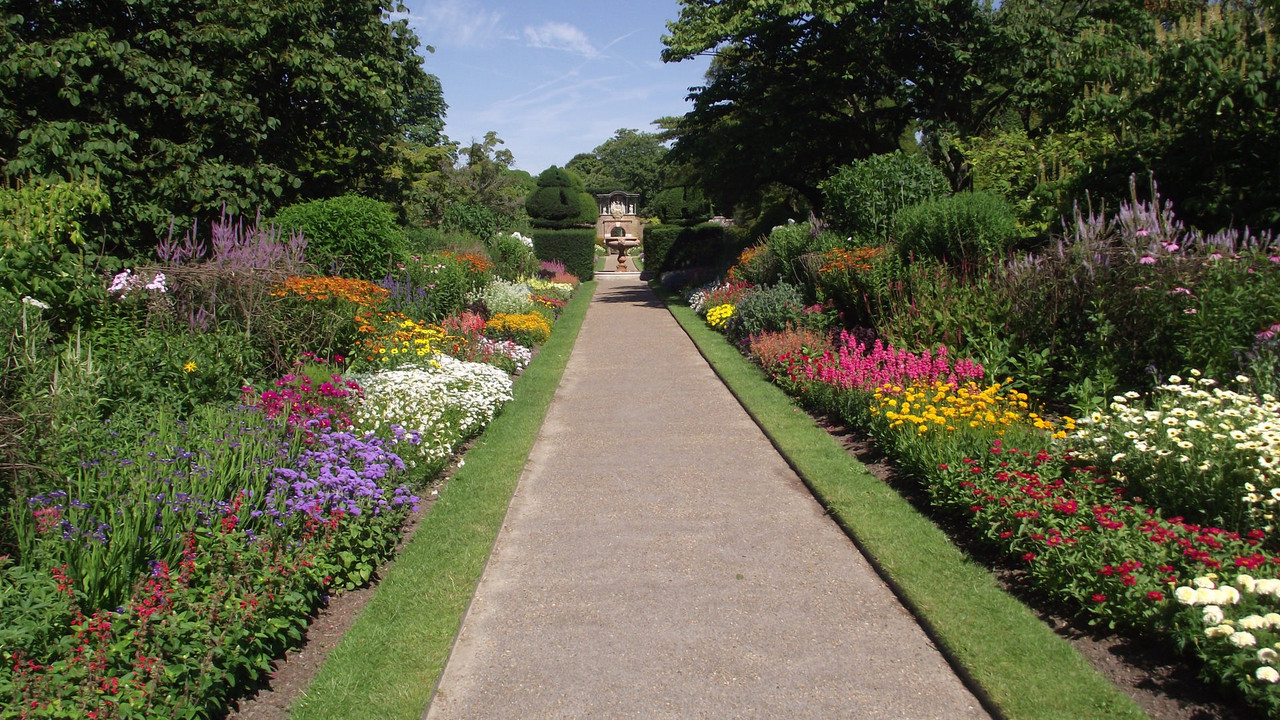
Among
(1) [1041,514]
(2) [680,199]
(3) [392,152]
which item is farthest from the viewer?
(2) [680,199]

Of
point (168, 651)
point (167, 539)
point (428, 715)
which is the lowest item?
point (428, 715)

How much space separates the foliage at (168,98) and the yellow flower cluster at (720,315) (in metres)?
6.79

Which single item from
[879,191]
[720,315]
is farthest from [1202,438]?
[720,315]

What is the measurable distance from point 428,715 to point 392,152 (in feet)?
47.0

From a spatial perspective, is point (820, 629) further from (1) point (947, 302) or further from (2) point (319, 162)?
(2) point (319, 162)

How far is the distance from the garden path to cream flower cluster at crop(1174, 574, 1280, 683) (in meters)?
0.99

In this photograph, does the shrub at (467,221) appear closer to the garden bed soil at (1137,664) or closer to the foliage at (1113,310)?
the foliage at (1113,310)

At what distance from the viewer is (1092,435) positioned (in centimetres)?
529

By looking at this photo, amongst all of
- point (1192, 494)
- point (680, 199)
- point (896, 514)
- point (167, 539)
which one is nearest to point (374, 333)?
point (167, 539)

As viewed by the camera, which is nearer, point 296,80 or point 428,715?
point 428,715

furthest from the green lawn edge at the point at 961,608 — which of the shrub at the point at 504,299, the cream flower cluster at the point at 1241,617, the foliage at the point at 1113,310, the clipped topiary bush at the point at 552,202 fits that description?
the clipped topiary bush at the point at 552,202

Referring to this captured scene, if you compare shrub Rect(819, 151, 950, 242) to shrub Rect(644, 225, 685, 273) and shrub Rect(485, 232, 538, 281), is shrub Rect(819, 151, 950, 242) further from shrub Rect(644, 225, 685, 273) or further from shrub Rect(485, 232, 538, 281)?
shrub Rect(644, 225, 685, 273)

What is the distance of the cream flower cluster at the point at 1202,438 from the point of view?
13.7 ft

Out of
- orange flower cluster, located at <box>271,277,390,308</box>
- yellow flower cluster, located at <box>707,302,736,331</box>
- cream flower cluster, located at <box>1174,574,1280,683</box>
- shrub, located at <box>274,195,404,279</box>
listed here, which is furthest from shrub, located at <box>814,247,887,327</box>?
cream flower cluster, located at <box>1174,574,1280,683</box>
